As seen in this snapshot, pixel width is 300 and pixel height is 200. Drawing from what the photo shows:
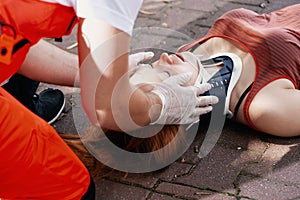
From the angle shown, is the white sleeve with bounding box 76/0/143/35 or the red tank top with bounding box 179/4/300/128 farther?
the red tank top with bounding box 179/4/300/128

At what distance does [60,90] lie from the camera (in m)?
2.96

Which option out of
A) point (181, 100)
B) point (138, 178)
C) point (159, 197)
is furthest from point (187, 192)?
point (181, 100)

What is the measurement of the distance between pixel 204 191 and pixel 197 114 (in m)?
0.33

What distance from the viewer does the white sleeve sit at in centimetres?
170

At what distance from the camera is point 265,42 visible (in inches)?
105

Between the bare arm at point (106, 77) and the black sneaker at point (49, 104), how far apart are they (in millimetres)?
717

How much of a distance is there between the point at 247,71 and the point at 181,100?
0.48m

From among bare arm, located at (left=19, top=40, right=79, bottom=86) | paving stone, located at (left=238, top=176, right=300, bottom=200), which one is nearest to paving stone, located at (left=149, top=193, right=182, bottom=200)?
paving stone, located at (left=238, top=176, right=300, bottom=200)

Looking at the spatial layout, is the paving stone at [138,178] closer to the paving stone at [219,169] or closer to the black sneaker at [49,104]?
the paving stone at [219,169]

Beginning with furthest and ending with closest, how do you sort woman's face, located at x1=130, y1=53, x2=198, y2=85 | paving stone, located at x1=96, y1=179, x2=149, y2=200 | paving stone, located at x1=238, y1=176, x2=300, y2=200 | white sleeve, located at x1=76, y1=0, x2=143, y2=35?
woman's face, located at x1=130, y1=53, x2=198, y2=85, paving stone, located at x1=96, y1=179, x2=149, y2=200, paving stone, located at x1=238, y1=176, x2=300, y2=200, white sleeve, located at x1=76, y1=0, x2=143, y2=35

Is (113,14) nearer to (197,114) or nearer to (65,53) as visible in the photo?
(197,114)

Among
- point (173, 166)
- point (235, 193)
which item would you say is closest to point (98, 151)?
point (173, 166)

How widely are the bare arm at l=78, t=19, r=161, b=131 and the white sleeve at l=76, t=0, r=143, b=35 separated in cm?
2

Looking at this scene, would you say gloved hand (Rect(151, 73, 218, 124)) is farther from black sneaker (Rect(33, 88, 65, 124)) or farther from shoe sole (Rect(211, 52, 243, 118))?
black sneaker (Rect(33, 88, 65, 124))
